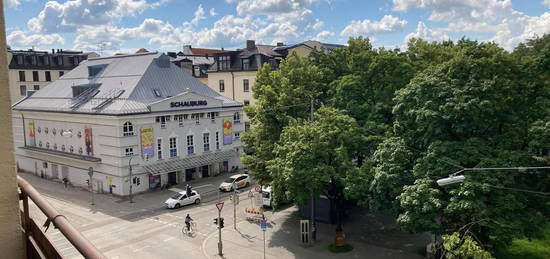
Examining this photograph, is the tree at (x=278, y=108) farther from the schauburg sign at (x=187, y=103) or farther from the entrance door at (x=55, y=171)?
the entrance door at (x=55, y=171)

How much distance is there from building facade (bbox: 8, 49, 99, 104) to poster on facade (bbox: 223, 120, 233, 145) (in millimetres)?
36087

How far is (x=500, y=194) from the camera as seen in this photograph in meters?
18.8

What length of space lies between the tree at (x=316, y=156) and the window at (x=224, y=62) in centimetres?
3164

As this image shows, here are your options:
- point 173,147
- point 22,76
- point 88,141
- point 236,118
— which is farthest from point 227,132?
point 22,76

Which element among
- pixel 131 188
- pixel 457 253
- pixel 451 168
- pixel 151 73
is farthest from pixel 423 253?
pixel 151 73

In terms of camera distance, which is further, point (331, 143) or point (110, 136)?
point (110, 136)

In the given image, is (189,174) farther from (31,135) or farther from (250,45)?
(250,45)

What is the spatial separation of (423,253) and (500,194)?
24.1 ft

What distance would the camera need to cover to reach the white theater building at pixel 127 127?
3981cm

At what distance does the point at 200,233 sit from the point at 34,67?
53.0m

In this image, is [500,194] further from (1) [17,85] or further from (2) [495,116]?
(1) [17,85]

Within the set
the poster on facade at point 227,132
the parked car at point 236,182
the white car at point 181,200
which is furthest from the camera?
the poster on facade at point 227,132

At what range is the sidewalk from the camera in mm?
25297

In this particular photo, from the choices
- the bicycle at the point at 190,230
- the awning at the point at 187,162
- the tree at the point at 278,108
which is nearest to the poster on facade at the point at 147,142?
the awning at the point at 187,162
